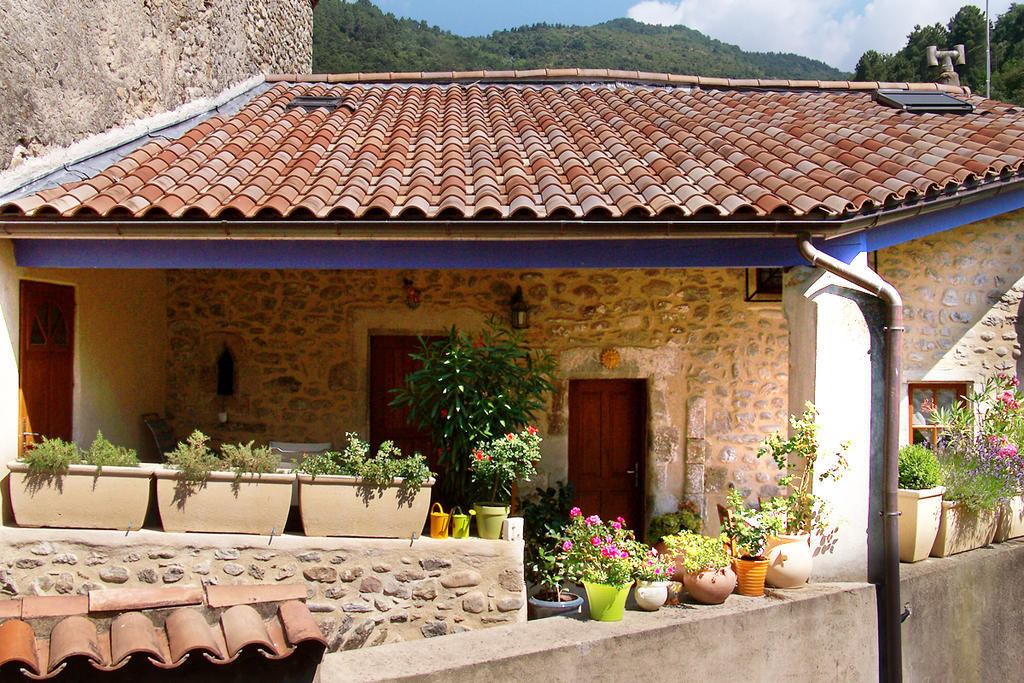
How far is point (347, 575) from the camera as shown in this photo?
4.61 metres

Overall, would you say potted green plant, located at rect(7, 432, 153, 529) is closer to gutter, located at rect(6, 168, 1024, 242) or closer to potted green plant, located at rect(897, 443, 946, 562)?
gutter, located at rect(6, 168, 1024, 242)

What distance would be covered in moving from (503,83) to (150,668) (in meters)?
7.65

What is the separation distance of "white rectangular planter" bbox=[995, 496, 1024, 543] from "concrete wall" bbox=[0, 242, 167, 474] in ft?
21.9

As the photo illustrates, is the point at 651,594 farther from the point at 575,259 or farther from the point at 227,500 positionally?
the point at 227,500

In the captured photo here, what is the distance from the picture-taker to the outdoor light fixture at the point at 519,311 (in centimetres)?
680

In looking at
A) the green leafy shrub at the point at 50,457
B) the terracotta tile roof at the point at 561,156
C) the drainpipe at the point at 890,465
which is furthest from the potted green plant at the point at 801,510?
the green leafy shrub at the point at 50,457

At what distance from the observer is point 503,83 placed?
9.48 metres

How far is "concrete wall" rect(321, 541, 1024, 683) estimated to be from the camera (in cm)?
402

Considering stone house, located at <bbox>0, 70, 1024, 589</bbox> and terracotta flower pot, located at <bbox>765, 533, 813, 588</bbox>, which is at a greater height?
stone house, located at <bbox>0, 70, 1024, 589</bbox>

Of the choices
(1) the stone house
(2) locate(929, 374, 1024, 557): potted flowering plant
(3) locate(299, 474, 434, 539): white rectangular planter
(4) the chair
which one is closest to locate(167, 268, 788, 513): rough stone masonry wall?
(1) the stone house

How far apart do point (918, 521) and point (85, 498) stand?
517cm

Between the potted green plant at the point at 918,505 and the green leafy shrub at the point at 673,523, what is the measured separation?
6.23ft

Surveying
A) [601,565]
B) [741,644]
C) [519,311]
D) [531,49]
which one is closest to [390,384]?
[519,311]

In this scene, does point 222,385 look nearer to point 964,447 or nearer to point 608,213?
point 608,213
